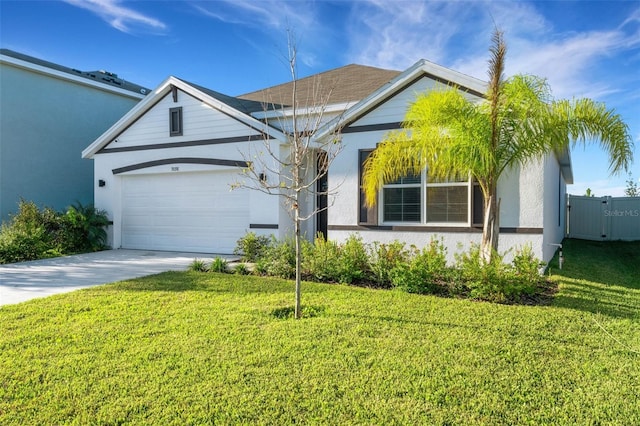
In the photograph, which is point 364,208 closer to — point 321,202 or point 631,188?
point 321,202

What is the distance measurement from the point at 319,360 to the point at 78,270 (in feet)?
24.9

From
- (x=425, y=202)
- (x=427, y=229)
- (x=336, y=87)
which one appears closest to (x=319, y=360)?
(x=427, y=229)

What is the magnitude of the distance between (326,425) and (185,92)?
11196 mm

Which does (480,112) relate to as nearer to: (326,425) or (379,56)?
(326,425)

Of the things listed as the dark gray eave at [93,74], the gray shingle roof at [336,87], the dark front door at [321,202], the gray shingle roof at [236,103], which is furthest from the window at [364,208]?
the dark gray eave at [93,74]

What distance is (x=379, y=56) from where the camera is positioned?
13719 millimetres

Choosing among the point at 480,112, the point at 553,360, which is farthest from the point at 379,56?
the point at 553,360

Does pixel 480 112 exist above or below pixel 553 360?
above

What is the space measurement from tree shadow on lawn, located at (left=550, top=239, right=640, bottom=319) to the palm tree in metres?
1.50

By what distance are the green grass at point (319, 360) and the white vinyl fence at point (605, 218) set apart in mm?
11609

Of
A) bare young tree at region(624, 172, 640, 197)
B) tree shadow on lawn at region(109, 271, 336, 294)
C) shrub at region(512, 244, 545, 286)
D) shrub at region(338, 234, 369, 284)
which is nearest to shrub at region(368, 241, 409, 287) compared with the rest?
shrub at region(338, 234, 369, 284)

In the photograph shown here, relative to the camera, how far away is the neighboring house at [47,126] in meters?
13.4

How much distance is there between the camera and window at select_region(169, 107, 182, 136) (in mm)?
12258

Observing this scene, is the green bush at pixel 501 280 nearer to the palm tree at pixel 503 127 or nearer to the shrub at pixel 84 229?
the palm tree at pixel 503 127
